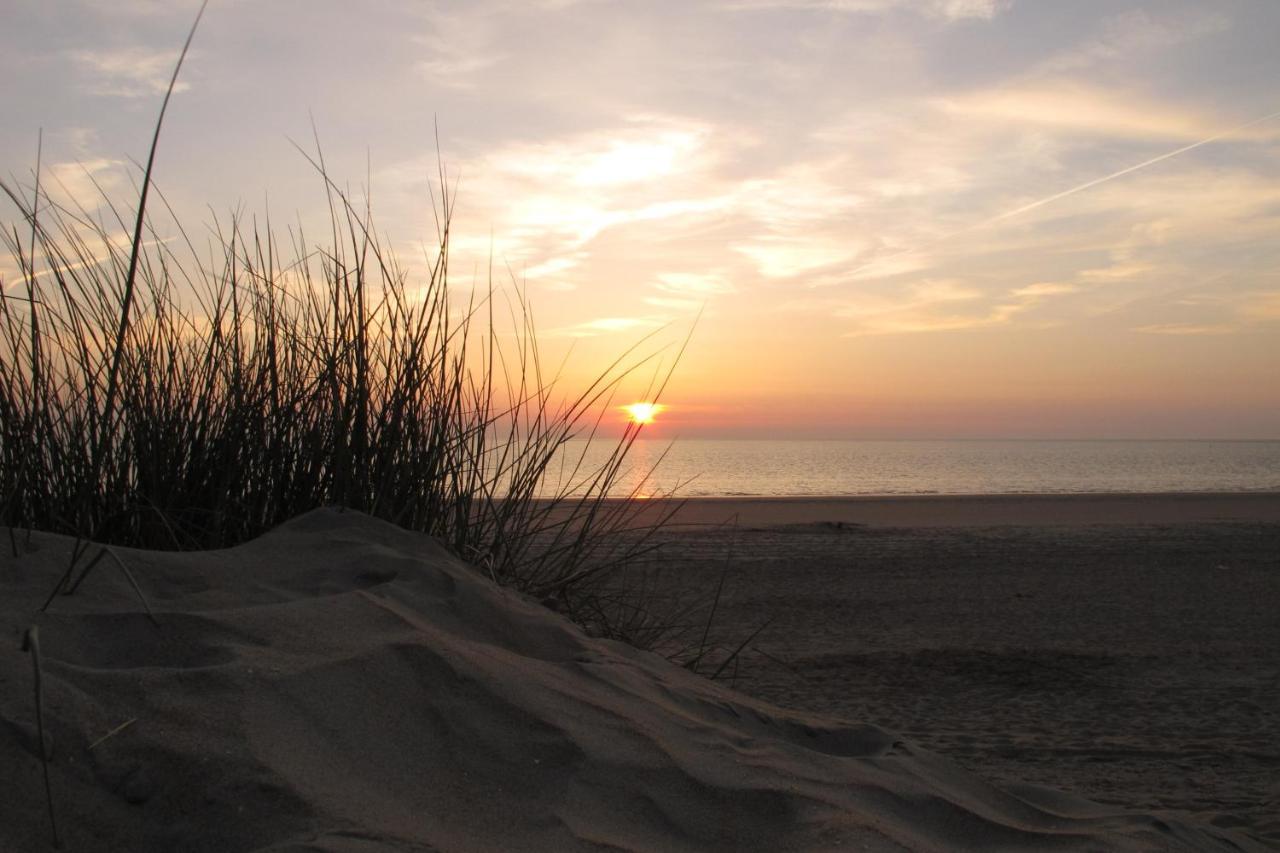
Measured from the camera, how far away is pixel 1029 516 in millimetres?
13281

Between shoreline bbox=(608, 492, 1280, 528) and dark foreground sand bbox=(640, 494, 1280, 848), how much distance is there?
2234mm

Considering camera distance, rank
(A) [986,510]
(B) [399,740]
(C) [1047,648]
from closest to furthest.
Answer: (B) [399,740]
(C) [1047,648]
(A) [986,510]

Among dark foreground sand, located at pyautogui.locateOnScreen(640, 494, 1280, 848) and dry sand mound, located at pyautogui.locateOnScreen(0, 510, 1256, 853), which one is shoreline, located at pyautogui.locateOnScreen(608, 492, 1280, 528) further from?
dry sand mound, located at pyautogui.locateOnScreen(0, 510, 1256, 853)

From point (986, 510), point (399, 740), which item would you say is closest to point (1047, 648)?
point (399, 740)

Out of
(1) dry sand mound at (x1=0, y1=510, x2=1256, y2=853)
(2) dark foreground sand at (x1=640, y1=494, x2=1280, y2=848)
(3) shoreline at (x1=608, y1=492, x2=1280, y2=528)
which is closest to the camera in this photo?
(1) dry sand mound at (x1=0, y1=510, x2=1256, y2=853)

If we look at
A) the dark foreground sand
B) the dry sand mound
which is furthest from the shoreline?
the dry sand mound

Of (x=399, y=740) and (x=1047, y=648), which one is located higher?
(x=399, y=740)

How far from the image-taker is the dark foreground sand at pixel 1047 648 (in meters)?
2.84

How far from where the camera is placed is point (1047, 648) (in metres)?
4.47

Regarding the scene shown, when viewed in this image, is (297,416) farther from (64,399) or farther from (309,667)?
(309,667)

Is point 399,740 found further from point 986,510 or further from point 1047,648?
point 986,510

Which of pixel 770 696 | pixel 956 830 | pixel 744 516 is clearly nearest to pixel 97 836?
pixel 956 830

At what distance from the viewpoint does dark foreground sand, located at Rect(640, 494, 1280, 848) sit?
2838mm

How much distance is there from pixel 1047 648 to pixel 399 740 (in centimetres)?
372
